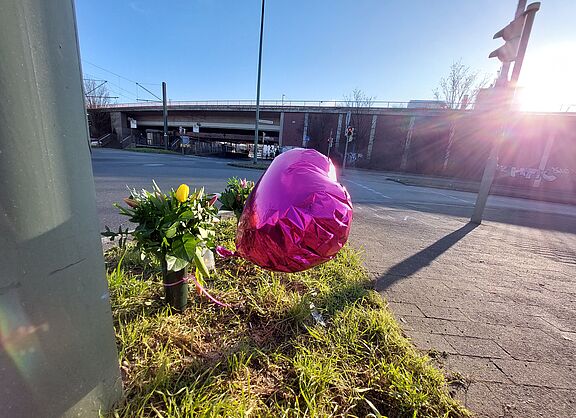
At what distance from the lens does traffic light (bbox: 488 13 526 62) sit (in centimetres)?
441

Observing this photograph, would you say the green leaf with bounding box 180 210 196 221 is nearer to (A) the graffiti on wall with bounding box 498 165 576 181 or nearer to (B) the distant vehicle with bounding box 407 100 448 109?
(A) the graffiti on wall with bounding box 498 165 576 181

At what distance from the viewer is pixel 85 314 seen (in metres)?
0.97

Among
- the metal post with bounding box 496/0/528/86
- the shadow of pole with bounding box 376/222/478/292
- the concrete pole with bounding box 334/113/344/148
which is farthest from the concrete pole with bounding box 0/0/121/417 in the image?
the concrete pole with bounding box 334/113/344/148

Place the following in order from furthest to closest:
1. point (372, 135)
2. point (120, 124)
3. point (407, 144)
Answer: point (120, 124) → point (372, 135) → point (407, 144)

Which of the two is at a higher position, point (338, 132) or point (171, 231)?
point (338, 132)

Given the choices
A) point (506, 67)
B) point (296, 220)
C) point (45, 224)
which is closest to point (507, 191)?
point (506, 67)

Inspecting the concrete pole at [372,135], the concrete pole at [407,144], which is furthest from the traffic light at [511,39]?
the concrete pole at [372,135]

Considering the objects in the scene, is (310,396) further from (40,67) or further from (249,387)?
(40,67)

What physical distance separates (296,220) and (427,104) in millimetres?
30860

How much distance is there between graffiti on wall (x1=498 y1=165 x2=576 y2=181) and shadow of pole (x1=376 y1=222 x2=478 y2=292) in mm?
24184

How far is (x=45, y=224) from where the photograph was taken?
32.5 inches

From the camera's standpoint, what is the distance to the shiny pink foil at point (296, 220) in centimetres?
128

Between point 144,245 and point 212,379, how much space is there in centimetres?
86

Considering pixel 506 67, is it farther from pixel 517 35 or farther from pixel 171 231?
pixel 171 231
